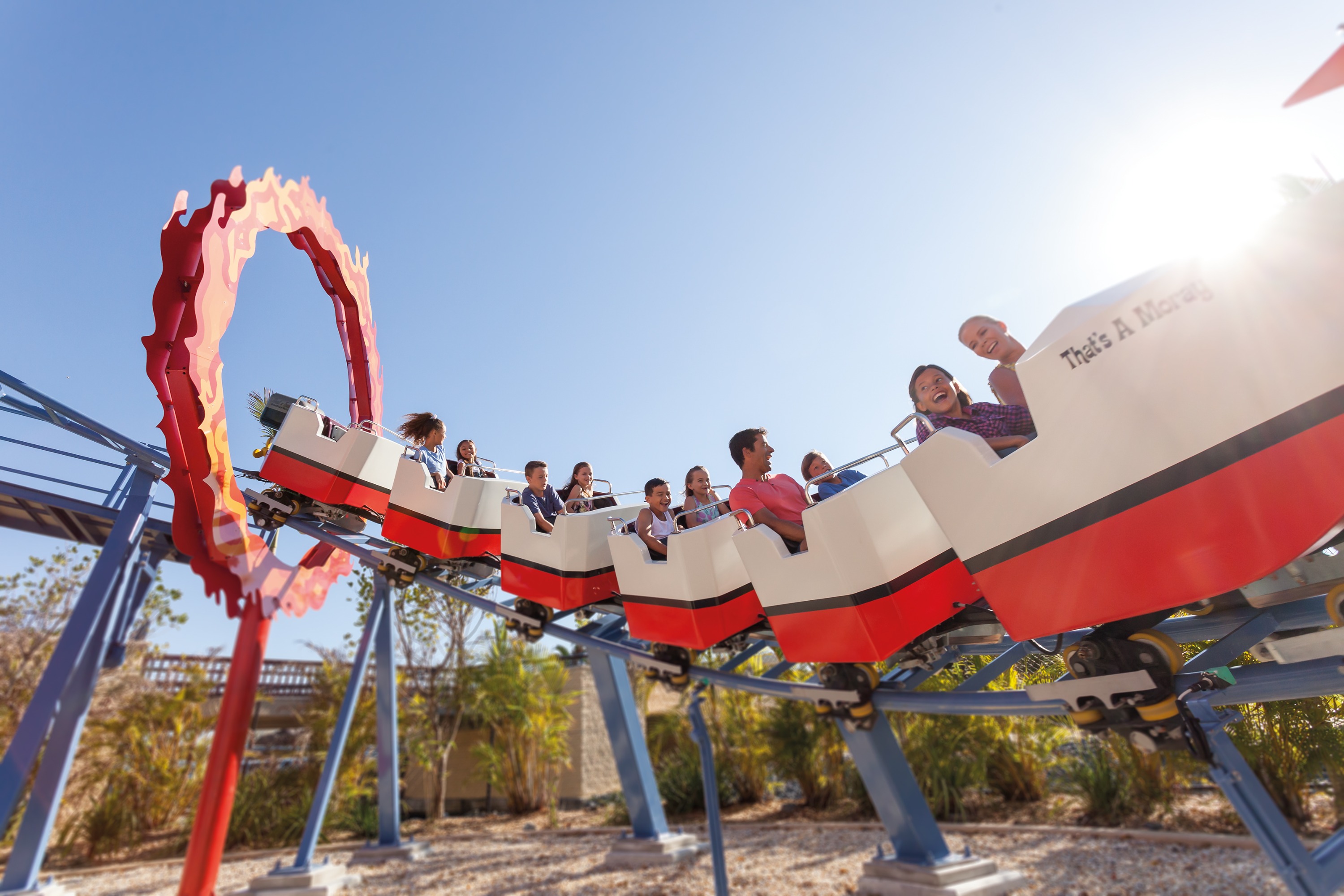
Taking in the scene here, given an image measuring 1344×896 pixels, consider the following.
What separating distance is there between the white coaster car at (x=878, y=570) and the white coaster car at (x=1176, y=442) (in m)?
0.35

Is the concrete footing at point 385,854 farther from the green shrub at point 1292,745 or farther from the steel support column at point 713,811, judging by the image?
the green shrub at point 1292,745

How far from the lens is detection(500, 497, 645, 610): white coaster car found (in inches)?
147

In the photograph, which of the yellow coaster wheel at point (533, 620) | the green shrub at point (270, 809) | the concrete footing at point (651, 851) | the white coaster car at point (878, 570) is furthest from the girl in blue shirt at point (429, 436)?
the green shrub at point (270, 809)

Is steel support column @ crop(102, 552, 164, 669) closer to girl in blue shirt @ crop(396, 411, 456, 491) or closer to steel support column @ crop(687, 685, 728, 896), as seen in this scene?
girl in blue shirt @ crop(396, 411, 456, 491)

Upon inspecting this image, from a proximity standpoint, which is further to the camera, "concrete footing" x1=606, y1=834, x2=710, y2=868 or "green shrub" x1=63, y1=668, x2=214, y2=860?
"green shrub" x1=63, y1=668, x2=214, y2=860

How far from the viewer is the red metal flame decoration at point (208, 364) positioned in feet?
15.1

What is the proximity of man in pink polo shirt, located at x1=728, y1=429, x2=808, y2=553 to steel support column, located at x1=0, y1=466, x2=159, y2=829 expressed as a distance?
21.1 feet

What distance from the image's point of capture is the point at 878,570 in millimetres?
2105

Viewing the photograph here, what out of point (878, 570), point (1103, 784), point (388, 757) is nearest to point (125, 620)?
point (388, 757)

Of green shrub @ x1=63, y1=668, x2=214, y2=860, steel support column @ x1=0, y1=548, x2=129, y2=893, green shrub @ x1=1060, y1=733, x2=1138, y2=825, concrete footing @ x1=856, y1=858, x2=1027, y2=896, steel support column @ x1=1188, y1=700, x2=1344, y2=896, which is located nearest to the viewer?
steel support column @ x1=1188, y1=700, x2=1344, y2=896

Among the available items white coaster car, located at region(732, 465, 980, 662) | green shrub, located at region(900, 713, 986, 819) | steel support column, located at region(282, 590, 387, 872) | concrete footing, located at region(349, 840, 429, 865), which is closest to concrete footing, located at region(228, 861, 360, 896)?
steel support column, located at region(282, 590, 387, 872)

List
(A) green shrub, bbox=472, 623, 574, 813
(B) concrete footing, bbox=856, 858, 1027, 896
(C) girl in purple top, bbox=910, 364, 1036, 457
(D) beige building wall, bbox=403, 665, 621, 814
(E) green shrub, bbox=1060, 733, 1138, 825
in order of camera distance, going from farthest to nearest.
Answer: (D) beige building wall, bbox=403, 665, 621, 814 → (A) green shrub, bbox=472, 623, 574, 813 → (E) green shrub, bbox=1060, 733, 1138, 825 → (B) concrete footing, bbox=856, 858, 1027, 896 → (C) girl in purple top, bbox=910, 364, 1036, 457

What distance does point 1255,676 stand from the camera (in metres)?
1.86

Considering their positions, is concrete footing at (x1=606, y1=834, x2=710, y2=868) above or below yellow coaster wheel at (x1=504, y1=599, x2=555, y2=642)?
below
